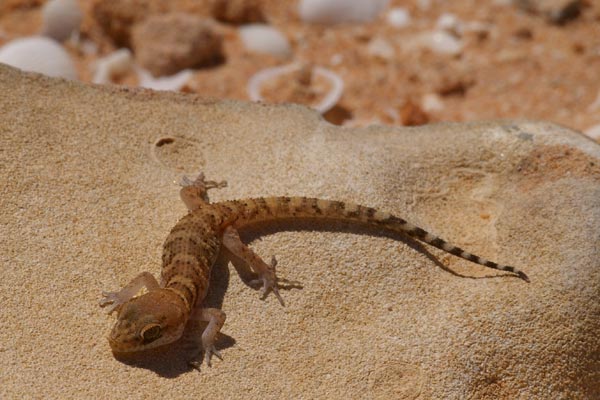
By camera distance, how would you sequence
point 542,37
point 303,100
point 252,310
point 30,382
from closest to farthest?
point 30,382 → point 252,310 → point 303,100 → point 542,37

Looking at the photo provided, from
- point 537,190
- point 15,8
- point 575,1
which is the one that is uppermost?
point 537,190

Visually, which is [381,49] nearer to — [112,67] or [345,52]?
[345,52]

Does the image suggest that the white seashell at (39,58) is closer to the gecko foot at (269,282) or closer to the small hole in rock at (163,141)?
the small hole in rock at (163,141)

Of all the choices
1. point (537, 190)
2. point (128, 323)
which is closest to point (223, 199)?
point (128, 323)

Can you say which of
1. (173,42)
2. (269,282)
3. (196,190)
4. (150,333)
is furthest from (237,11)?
(150,333)

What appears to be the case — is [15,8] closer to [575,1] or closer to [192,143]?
[192,143]

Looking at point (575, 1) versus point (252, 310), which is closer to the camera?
point (252, 310)
